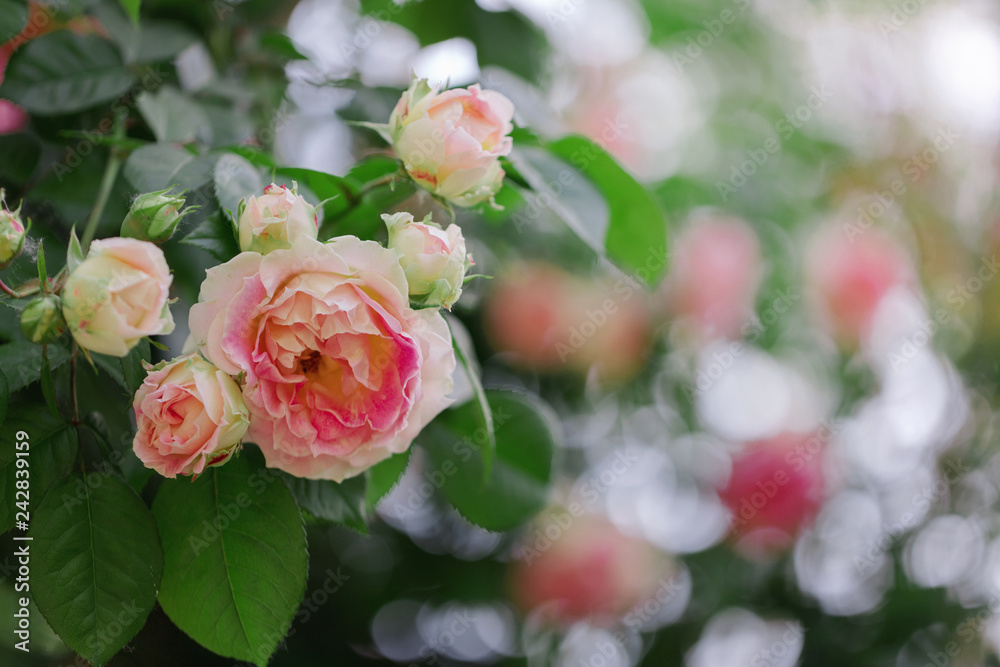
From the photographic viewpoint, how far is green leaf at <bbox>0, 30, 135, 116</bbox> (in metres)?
0.45

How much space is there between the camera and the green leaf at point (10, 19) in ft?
1.39

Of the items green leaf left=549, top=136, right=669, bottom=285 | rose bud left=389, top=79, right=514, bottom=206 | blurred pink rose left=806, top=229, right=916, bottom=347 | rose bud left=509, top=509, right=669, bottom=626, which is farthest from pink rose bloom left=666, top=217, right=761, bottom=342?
rose bud left=389, top=79, right=514, bottom=206

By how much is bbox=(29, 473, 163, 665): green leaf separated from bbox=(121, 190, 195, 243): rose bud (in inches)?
4.8

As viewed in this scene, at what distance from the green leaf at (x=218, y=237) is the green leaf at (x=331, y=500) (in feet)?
0.40

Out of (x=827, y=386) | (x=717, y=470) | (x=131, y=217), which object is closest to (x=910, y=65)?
(x=827, y=386)

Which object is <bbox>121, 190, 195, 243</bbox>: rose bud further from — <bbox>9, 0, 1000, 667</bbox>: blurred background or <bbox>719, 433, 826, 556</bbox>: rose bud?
<bbox>719, 433, 826, 556</bbox>: rose bud

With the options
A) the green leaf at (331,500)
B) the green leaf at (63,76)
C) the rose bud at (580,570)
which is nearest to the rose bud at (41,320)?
the green leaf at (331,500)

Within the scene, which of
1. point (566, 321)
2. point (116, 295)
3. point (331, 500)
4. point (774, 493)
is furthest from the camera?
point (774, 493)

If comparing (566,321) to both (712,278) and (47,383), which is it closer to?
(712,278)

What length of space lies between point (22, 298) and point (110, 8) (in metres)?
0.31

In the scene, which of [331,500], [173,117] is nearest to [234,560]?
[331,500]

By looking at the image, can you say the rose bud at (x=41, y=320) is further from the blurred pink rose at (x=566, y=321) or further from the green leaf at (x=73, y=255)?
the blurred pink rose at (x=566, y=321)

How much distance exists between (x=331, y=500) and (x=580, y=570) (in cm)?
53

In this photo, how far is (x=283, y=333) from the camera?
294 millimetres
